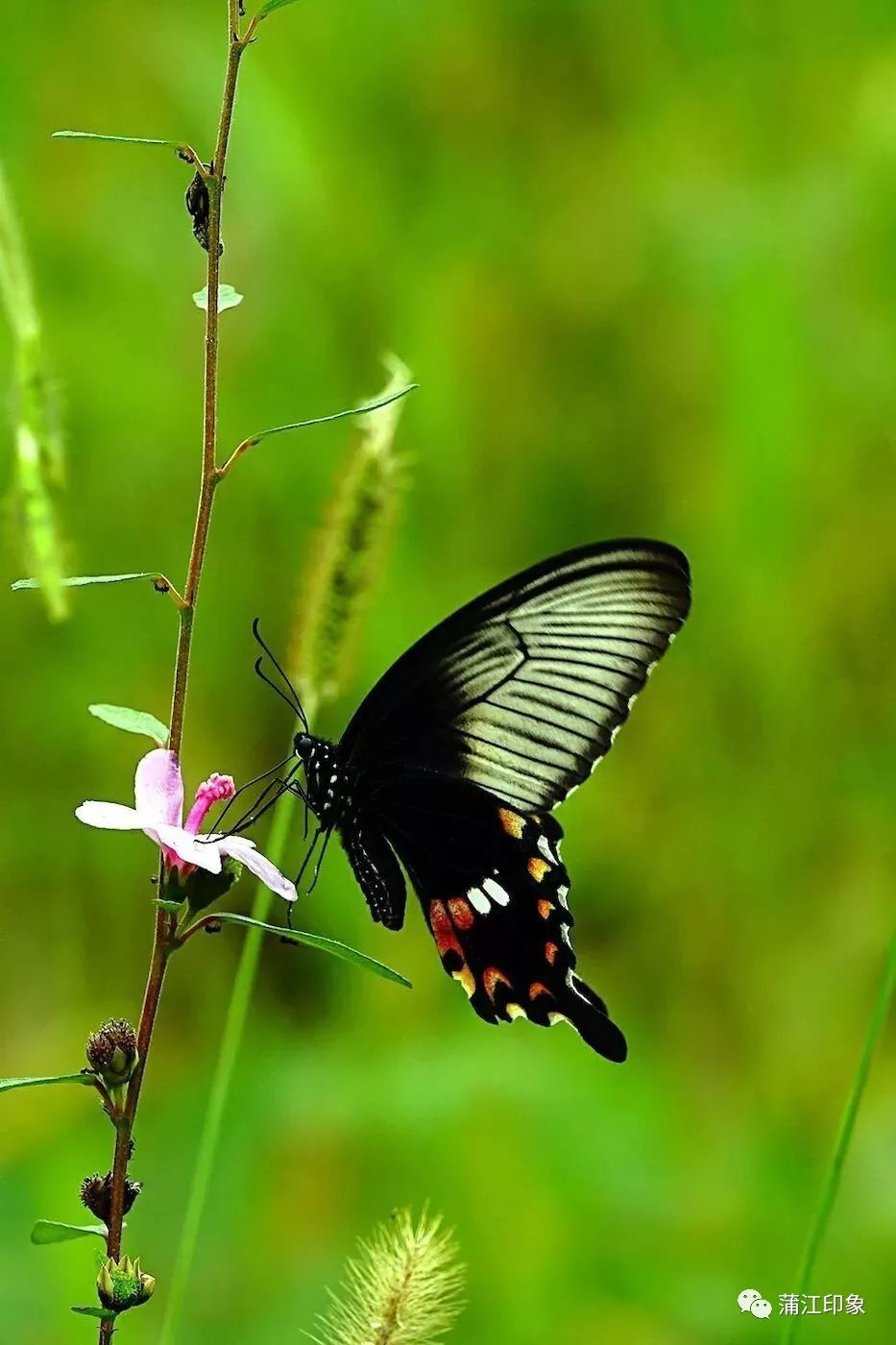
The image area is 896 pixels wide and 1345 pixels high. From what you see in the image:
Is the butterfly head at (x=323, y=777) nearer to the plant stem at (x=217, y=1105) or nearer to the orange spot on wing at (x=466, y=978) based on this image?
the plant stem at (x=217, y=1105)

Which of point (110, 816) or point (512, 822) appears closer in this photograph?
point (110, 816)

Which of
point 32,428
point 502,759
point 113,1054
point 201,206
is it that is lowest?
point 113,1054

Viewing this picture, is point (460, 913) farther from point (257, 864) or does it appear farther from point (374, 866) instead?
point (257, 864)

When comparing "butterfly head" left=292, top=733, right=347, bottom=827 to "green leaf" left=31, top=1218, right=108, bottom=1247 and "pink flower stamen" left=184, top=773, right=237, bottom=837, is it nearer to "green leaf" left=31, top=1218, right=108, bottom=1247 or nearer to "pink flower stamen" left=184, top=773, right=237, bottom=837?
"pink flower stamen" left=184, top=773, right=237, bottom=837

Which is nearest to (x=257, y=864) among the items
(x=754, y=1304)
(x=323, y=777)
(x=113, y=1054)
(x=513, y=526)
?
(x=113, y=1054)

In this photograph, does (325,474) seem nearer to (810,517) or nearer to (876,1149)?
(810,517)

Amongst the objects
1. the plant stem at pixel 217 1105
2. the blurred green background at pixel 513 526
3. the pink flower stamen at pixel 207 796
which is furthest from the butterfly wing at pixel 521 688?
the blurred green background at pixel 513 526
